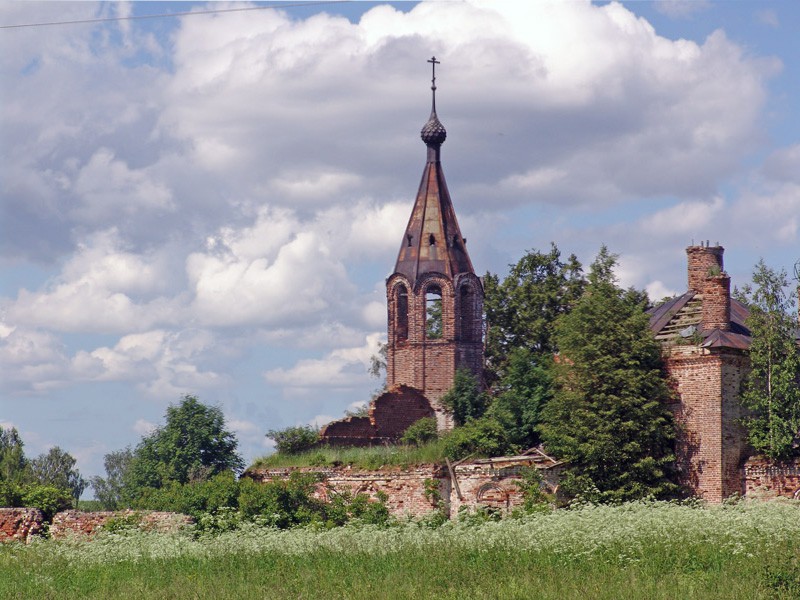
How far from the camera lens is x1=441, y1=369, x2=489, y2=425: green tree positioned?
1288 inches

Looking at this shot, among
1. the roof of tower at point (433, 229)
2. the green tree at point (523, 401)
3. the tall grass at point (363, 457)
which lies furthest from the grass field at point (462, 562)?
the roof of tower at point (433, 229)

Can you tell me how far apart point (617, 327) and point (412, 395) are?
406 inches

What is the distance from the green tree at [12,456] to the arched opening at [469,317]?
64.3ft

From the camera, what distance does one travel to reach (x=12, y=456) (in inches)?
2068

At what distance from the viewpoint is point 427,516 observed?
83.0ft

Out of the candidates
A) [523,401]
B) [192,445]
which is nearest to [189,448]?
[192,445]

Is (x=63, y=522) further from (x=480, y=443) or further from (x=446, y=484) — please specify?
(x=480, y=443)

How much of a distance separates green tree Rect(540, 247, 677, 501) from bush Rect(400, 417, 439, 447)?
240 inches

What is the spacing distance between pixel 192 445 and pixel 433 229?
29.8ft

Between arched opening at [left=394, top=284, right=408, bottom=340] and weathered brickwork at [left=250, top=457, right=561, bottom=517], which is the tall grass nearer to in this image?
weathered brickwork at [left=250, top=457, right=561, bottom=517]

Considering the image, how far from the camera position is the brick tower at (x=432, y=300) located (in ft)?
115

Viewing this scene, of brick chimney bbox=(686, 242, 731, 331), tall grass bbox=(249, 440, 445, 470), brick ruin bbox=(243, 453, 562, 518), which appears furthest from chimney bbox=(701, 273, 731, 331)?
tall grass bbox=(249, 440, 445, 470)

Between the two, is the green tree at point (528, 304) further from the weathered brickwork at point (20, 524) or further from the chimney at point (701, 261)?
the weathered brickwork at point (20, 524)

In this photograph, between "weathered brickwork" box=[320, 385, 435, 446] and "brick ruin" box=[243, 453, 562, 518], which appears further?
"weathered brickwork" box=[320, 385, 435, 446]
